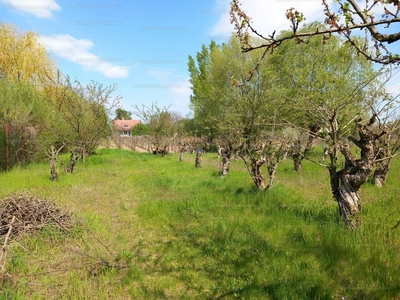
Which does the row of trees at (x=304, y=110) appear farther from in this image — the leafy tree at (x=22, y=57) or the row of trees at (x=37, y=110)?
the leafy tree at (x=22, y=57)

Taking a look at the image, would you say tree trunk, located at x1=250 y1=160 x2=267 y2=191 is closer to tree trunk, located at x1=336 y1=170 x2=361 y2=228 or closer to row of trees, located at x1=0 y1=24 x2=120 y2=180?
tree trunk, located at x1=336 y1=170 x2=361 y2=228

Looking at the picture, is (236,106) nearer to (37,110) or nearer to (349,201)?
(37,110)

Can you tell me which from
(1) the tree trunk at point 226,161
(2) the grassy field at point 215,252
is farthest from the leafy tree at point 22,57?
(2) the grassy field at point 215,252

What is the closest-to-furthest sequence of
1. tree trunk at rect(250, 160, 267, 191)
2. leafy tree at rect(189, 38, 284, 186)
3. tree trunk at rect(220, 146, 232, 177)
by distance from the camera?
1. tree trunk at rect(250, 160, 267, 191)
2. leafy tree at rect(189, 38, 284, 186)
3. tree trunk at rect(220, 146, 232, 177)

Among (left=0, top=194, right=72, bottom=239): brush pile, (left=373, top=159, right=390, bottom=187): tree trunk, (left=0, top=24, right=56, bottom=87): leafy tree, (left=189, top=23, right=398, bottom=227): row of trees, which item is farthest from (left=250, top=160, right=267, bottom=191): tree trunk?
(left=0, top=24, right=56, bottom=87): leafy tree

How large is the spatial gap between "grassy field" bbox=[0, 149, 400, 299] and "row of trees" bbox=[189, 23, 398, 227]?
0.86 metres

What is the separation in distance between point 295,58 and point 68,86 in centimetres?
1523

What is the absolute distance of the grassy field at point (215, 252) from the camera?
11.0 feet

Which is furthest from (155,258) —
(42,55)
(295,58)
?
(42,55)

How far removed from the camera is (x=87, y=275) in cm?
376

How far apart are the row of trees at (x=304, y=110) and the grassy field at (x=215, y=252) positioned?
858 millimetres

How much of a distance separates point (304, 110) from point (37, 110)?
14.2m

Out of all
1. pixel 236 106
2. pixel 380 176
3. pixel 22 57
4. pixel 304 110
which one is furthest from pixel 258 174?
pixel 22 57

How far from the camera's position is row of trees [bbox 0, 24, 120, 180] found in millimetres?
12422
